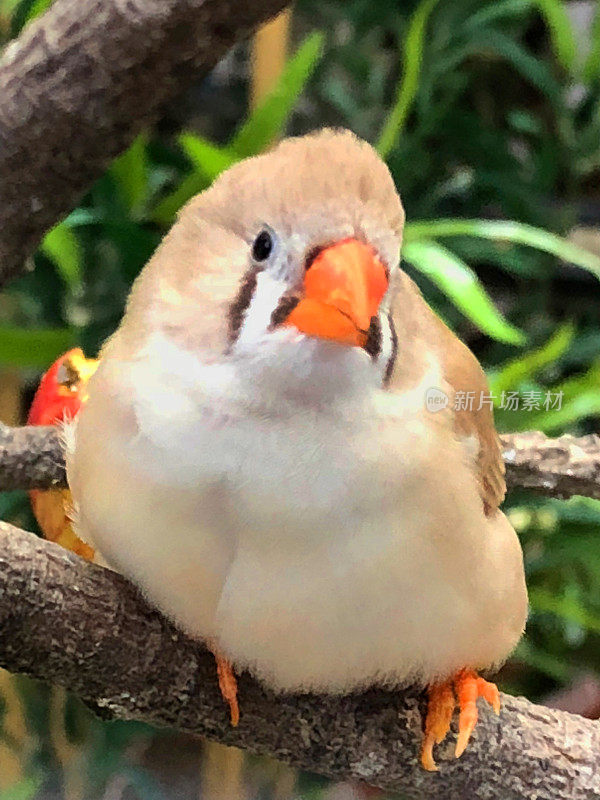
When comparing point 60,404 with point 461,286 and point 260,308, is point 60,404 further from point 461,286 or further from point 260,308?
point 461,286

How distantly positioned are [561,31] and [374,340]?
1416 millimetres

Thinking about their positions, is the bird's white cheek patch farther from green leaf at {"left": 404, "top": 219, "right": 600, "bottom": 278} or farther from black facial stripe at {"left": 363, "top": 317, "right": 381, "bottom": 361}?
green leaf at {"left": 404, "top": 219, "right": 600, "bottom": 278}

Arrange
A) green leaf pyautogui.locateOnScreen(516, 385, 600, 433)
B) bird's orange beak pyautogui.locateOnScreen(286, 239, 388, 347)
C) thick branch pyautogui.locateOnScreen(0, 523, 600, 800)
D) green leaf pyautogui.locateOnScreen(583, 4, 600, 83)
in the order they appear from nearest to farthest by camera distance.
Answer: bird's orange beak pyautogui.locateOnScreen(286, 239, 388, 347)
thick branch pyautogui.locateOnScreen(0, 523, 600, 800)
green leaf pyautogui.locateOnScreen(516, 385, 600, 433)
green leaf pyautogui.locateOnScreen(583, 4, 600, 83)

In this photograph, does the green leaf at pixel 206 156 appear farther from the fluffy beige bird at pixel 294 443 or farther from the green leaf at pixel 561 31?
the green leaf at pixel 561 31

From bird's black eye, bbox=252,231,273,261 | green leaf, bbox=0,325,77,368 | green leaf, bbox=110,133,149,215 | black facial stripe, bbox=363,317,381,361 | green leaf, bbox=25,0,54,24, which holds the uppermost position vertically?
green leaf, bbox=25,0,54,24

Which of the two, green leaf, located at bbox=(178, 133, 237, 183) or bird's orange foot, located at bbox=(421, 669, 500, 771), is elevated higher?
green leaf, located at bbox=(178, 133, 237, 183)

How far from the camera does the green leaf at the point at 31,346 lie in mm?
1323

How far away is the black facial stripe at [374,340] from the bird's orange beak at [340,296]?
0.01 meters

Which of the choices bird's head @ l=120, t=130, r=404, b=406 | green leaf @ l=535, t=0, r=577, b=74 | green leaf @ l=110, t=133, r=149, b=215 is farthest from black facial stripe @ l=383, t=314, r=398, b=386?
green leaf @ l=535, t=0, r=577, b=74

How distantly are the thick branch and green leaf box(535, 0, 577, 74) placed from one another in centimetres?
136

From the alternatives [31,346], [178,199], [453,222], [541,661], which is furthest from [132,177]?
[541,661]

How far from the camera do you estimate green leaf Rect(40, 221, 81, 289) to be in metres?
1.34

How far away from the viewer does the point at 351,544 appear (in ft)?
1.95

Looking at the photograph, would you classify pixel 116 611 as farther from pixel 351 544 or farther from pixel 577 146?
pixel 577 146
